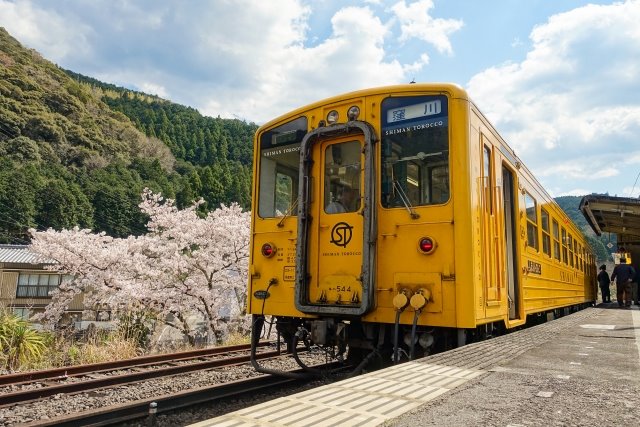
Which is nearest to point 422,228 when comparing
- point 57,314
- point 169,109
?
point 57,314

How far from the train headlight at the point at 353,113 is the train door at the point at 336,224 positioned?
0.16 meters

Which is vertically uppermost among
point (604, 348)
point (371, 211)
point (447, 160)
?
point (447, 160)

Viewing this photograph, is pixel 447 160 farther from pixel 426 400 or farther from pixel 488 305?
pixel 426 400

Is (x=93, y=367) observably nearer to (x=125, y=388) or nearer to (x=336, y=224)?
(x=125, y=388)

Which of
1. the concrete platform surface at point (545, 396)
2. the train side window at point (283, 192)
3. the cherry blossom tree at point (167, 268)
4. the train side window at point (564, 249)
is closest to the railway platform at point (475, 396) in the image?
the concrete platform surface at point (545, 396)

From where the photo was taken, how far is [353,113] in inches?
192

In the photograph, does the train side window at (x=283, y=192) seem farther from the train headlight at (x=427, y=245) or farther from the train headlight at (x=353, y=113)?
the train headlight at (x=427, y=245)

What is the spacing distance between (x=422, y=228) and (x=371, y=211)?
1.68ft

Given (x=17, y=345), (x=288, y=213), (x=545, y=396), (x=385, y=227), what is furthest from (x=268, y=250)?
(x=17, y=345)

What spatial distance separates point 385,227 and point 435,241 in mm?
532

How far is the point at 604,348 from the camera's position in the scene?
4.07 metres

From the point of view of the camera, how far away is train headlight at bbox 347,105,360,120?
191 inches

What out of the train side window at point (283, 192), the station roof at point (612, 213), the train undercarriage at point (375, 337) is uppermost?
the station roof at point (612, 213)

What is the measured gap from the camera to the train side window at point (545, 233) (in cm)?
742
